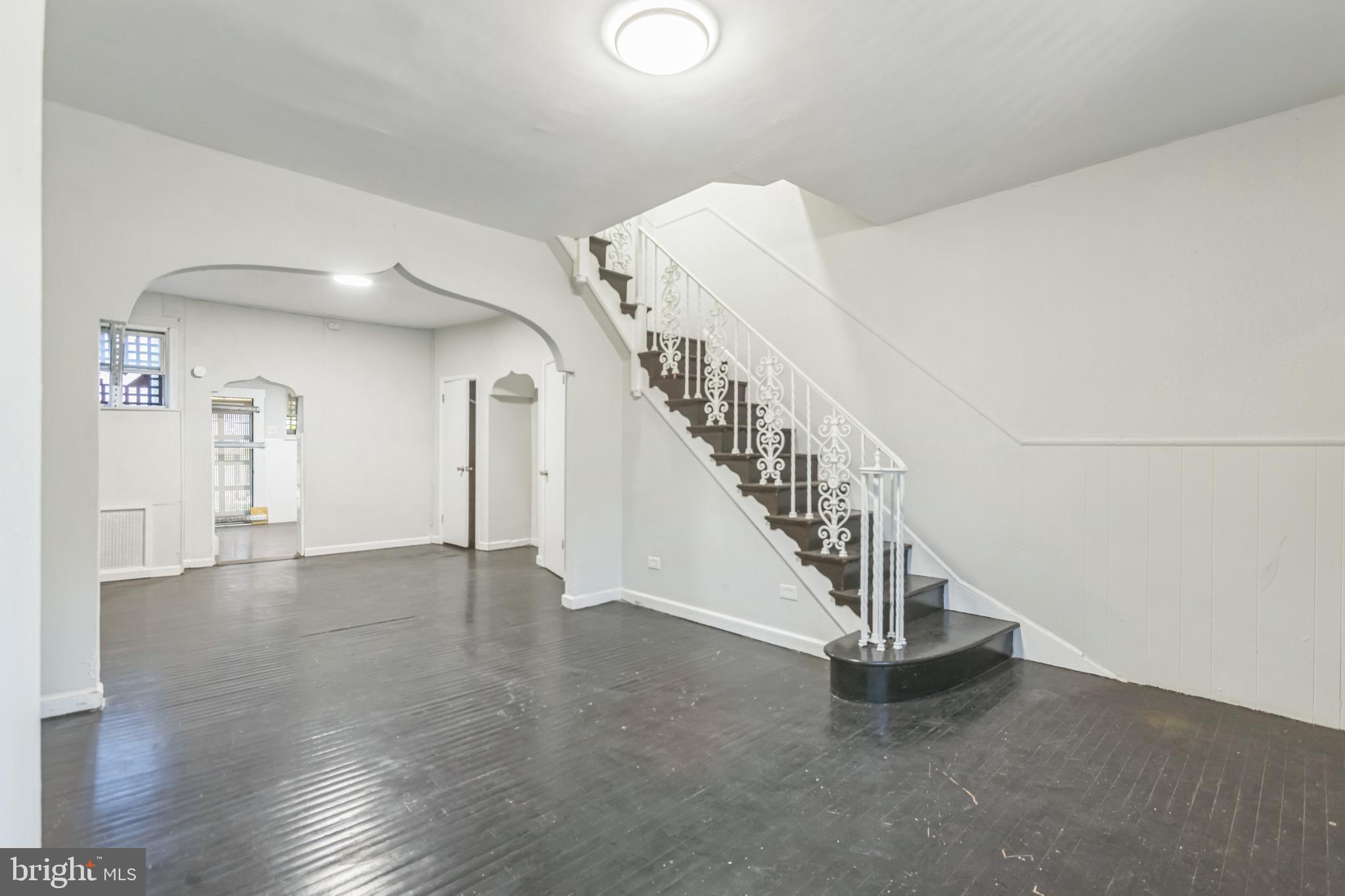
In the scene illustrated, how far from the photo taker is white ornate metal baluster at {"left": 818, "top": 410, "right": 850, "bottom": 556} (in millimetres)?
3736

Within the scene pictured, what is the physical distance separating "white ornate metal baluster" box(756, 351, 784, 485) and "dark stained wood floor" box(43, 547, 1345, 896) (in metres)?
1.16

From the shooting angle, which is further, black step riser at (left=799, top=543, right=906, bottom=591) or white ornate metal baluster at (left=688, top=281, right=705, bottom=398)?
white ornate metal baluster at (left=688, top=281, right=705, bottom=398)

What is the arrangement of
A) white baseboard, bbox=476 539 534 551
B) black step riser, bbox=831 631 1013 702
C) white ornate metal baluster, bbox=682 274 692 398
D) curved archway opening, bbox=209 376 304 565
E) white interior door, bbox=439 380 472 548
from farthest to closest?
1. curved archway opening, bbox=209 376 304 565
2. white interior door, bbox=439 380 472 548
3. white baseboard, bbox=476 539 534 551
4. white ornate metal baluster, bbox=682 274 692 398
5. black step riser, bbox=831 631 1013 702

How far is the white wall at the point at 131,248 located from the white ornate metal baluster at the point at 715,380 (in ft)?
4.80

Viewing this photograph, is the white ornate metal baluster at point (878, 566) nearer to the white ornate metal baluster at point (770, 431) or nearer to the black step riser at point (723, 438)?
the white ornate metal baluster at point (770, 431)

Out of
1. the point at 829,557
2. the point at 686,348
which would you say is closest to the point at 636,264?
the point at 686,348

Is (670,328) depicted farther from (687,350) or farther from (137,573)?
(137,573)

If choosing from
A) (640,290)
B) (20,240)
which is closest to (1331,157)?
(640,290)

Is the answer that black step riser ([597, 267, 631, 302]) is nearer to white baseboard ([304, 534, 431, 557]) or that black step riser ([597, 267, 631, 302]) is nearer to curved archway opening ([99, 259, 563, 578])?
curved archway opening ([99, 259, 563, 578])

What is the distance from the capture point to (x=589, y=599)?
203 inches

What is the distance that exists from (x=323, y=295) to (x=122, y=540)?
3086 mm

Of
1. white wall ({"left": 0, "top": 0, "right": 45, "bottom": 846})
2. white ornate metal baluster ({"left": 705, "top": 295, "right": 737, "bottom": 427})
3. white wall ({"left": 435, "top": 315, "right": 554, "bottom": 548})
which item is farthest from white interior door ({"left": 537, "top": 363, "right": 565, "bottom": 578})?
white wall ({"left": 0, "top": 0, "right": 45, "bottom": 846})

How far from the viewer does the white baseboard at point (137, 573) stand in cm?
613

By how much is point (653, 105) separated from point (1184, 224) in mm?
2795
